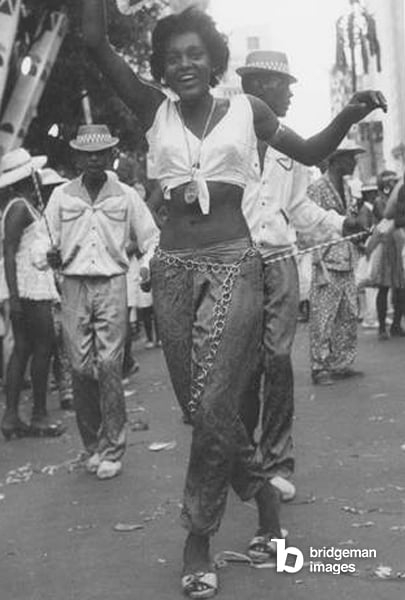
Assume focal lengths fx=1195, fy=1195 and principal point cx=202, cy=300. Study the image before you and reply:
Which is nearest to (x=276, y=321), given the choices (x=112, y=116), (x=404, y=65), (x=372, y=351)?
(x=372, y=351)

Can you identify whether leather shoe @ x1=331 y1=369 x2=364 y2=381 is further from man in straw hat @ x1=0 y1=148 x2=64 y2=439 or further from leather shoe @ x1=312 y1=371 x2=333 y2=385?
man in straw hat @ x1=0 y1=148 x2=64 y2=439

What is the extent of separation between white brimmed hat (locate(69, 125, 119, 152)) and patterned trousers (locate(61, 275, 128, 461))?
2.47ft

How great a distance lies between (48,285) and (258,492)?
160 inches

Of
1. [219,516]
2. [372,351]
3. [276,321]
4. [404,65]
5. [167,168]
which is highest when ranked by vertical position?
[404,65]

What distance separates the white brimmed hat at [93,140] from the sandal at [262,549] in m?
2.94

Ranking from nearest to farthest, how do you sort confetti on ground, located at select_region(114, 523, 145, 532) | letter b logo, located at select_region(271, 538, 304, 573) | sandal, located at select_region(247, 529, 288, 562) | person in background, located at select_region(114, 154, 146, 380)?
1. letter b logo, located at select_region(271, 538, 304, 573)
2. sandal, located at select_region(247, 529, 288, 562)
3. confetti on ground, located at select_region(114, 523, 145, 532)
4. person in background, located at select_region(114, 154, 146, 380)

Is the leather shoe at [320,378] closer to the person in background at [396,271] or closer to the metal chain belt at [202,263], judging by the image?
the person in background at [396,271]

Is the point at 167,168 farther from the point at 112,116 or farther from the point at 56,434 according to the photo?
the point at 112,116

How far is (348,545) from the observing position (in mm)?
4828

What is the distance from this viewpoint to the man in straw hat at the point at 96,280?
268 inches

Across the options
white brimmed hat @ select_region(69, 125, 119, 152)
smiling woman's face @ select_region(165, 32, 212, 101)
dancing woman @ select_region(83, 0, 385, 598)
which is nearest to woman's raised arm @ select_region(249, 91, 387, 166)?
dancing woman @ select_region(83, 0, 385, 598)

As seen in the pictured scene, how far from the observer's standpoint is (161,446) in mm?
7609

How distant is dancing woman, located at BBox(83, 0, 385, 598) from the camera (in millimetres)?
4375

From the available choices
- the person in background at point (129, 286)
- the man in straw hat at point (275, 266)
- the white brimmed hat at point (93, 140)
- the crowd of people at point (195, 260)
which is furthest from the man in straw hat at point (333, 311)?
the man in straw hat at point (275, 266)
